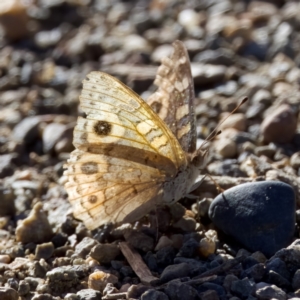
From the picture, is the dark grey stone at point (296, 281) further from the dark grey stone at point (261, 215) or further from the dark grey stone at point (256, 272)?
the dark grey stone at point (261, 215)

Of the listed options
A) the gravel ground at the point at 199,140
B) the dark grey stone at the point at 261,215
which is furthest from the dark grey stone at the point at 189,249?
the dark grey stone at the point at 261,215

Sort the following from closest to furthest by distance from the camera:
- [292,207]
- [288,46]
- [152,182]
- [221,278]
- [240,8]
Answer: [221,278]
[292,207]
[152,182]
[288,46]
[240,8]

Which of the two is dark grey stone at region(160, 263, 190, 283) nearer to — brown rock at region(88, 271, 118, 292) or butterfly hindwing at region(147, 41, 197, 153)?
brown rock at region(88, 271, 118, 292)

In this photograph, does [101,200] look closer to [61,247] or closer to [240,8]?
[61,247]

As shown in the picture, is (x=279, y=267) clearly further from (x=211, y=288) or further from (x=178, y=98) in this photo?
(x=178, y=98)

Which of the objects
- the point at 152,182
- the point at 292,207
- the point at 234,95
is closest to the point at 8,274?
the point at 152,182

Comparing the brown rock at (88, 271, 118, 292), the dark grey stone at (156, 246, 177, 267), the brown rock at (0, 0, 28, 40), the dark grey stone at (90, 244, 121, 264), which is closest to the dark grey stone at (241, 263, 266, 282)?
the dark grey stone at (156, 246, 177, 267)

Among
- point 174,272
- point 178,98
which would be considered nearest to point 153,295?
point 174,272
